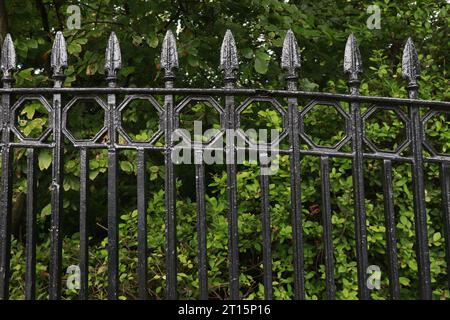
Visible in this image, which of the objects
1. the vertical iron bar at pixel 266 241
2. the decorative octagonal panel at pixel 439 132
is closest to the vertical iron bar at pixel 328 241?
the vertical iron bar at pixel 266 241

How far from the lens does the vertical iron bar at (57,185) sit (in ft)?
7.69

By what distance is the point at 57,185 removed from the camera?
2.36 metres

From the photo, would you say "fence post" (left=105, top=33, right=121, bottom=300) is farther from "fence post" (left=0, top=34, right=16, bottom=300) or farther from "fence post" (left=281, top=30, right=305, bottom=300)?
"fence post" (left=281, top=30, right=305, bottom=300)

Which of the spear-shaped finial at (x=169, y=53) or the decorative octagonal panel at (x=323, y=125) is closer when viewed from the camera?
the spear-shaped finial at (x=169, y=53)

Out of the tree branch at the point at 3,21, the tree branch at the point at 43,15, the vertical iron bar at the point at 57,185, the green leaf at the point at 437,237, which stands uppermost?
the tree branch at the point at 43,15

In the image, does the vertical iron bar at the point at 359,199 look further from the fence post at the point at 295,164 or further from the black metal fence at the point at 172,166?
the fence post at the point at 295,164

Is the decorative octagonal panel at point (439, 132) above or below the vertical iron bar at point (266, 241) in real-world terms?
above

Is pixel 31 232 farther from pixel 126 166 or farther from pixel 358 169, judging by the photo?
pixel 358 169

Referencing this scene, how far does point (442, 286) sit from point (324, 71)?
6.43 feet

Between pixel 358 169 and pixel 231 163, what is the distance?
58 cm

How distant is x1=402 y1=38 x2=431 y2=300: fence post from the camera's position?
7.93 ft

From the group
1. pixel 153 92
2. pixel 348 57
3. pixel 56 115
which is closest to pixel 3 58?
pixel 56 115

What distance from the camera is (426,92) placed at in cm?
408

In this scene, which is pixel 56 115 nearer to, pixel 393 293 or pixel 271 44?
pixel 393 293
